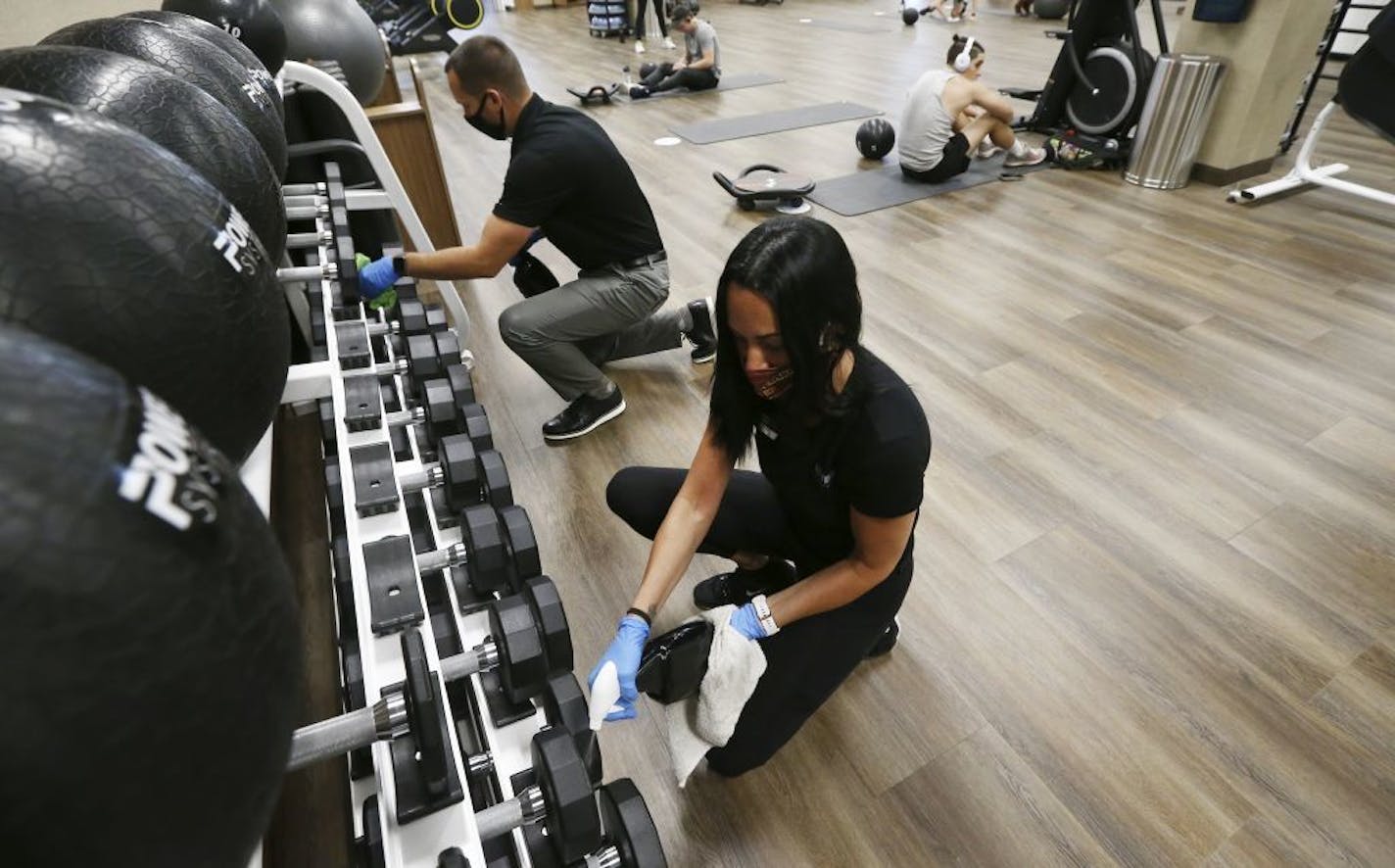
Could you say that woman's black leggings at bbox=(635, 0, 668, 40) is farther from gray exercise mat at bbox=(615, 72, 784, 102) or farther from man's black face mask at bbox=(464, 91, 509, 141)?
man's black face mask at bbox=(464, 91, 509, 141)

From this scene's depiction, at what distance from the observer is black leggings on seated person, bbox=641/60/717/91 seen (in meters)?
6.35

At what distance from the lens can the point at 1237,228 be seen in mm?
3611

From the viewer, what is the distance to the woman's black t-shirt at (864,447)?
1.11 m

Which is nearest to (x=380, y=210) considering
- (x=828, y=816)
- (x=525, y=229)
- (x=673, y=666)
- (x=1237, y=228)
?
(x=525, y=229)

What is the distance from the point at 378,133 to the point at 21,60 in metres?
2.32

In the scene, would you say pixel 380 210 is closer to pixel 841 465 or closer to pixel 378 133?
pixel 378 133

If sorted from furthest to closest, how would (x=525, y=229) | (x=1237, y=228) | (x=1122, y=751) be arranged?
(x=1237, y=228), (x=525, y=229), (x=1122, y=751)

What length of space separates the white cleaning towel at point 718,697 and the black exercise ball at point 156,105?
3.06ft

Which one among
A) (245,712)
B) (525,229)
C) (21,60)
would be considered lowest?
(525,229)

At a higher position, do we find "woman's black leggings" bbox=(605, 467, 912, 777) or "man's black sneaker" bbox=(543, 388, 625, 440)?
"woman's black leggings" bbox=(605, 467, 912, 777)

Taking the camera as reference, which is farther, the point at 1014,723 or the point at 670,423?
the point at 670,423

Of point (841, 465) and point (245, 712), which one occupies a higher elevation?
point (245, 712)

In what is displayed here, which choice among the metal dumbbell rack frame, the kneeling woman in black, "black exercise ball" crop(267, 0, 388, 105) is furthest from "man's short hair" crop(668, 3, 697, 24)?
the kneeling woman in black

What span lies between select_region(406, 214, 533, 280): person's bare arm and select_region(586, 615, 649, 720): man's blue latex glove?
126cm
